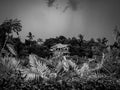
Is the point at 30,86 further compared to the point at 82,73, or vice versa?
the point at 82,73

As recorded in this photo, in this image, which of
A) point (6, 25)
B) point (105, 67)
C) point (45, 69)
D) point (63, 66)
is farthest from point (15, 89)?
point (6, 25)

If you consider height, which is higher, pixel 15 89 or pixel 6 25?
pixel 6 25

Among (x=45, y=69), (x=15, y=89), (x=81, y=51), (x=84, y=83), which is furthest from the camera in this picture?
(x=81, y=51)

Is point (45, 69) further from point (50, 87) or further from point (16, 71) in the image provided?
point (50, 87)

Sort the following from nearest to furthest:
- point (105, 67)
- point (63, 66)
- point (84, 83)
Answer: point (84, 83), point (63, 66), point (105, 67)

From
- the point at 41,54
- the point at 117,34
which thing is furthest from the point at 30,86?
the point at 41,54

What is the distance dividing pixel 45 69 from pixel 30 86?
1.51 meters

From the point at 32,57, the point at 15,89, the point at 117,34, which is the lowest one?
the point at 15,89

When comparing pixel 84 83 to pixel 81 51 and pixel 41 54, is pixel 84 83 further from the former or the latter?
pixel 81 51

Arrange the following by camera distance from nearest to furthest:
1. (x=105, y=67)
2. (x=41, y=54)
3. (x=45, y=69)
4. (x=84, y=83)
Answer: (x=84, y=83)
(x=45, y=69)
(x=105, y=67)
(x=41, y=54)

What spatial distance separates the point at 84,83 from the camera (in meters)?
4.85

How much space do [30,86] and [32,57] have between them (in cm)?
173

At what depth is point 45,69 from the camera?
227 inches

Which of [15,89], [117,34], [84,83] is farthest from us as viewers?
[117,34]
